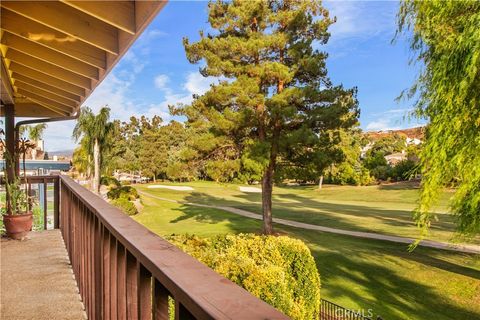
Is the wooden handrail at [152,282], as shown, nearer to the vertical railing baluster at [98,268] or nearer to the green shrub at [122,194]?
the vertical railing baluster at [98,268]

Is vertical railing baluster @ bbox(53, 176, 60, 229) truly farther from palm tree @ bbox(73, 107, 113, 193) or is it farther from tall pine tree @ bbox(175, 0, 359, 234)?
palm tree @ bbox(73, 107, 113, 193)

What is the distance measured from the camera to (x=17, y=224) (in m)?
4.77

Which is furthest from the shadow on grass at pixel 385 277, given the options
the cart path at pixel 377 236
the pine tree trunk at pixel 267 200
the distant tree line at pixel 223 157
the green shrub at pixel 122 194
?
the green shrub at pixel 122 194

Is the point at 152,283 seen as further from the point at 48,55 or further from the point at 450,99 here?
the point at 450,99

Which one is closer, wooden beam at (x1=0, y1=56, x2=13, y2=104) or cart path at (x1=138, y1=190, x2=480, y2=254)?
wooden beam at (x1=0, y1=56, x2=13, y2=104)

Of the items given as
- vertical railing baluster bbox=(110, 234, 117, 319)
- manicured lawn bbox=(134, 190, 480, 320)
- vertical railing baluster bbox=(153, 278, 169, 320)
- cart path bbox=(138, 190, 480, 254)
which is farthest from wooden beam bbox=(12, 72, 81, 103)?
cart path bbox=(138, 190, 480, 254)

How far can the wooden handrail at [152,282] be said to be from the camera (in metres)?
0.65

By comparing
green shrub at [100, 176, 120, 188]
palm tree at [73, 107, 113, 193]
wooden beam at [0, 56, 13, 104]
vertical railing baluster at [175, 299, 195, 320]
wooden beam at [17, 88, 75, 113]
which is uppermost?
palm tree at [73, 107, 113, 193]

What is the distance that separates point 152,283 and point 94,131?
24924mm

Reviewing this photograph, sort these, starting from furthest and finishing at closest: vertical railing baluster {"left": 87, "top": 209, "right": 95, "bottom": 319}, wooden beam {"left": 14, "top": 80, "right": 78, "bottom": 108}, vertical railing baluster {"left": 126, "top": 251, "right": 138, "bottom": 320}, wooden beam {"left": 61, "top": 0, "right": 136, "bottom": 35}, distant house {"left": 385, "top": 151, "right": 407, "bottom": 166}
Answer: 1. distant house {"left": 385, "top": 151, "right": 407, "bottom": 166}
2. wooden beam {"left": 14, "top": 80, "right": 78, "bottom": 108}
3. wooden beam {"left": 61, "top": 0, "right": 136, "bottom": 35}
4. vertical railing baluster {"left": 87, "top": 209, "right": 95, "bottom": 319}
5. vertical railing baluster {"left": 126, "top": 251, "right": 138, "bottom": 320}

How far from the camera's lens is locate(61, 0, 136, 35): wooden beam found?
2.35 metres

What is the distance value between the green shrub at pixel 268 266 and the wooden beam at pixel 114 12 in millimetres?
3958

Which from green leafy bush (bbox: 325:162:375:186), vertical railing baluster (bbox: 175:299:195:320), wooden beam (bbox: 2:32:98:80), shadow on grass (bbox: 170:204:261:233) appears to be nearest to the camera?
vertical railing baluster (bbox: 175:299:195:320)

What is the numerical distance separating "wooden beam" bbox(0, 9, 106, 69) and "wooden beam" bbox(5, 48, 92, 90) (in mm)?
725
